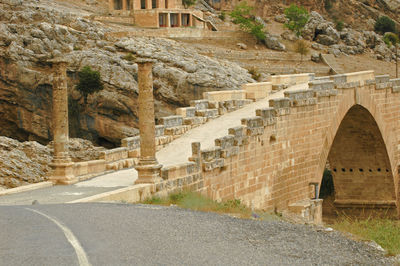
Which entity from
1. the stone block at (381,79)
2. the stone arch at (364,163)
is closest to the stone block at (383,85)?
the stone block at (381,79)

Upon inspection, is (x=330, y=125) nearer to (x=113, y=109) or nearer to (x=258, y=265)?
(x=258, y=265)

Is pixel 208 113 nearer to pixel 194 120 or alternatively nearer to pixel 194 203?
pixel 194 120

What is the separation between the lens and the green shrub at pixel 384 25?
→ 8356 centimetres

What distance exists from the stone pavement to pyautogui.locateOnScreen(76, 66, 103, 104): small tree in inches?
916

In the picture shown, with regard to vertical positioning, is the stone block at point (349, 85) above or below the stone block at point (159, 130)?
above

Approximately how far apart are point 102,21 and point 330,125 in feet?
130

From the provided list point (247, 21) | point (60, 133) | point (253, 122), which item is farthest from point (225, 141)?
point (247, 21)

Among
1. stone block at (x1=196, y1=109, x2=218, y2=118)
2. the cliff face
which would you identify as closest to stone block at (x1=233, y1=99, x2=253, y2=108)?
stone block at (x1=196, y1=109, x2=218, y2=118)

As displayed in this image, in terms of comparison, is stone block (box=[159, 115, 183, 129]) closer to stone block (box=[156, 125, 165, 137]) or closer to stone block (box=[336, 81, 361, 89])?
stone block (box=[156, 125, 165, 137])

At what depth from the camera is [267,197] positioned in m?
21.7

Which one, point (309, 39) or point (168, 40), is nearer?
point (168, 40)

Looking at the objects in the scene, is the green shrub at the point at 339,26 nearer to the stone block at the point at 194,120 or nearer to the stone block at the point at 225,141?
the stone block at the point at 194,120

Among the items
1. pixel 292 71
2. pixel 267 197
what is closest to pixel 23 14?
pixel 292 71

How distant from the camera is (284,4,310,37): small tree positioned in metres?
74.0
